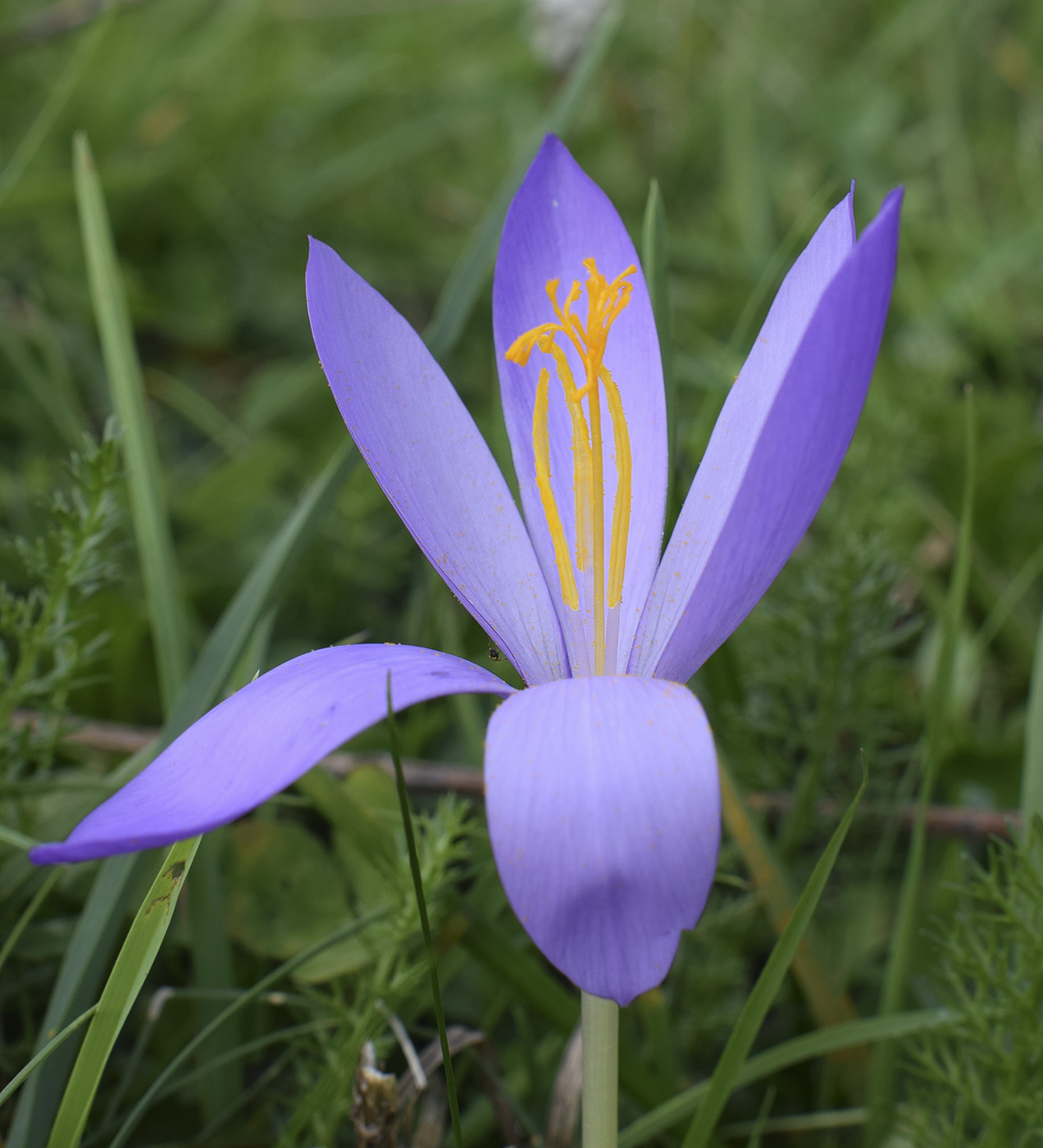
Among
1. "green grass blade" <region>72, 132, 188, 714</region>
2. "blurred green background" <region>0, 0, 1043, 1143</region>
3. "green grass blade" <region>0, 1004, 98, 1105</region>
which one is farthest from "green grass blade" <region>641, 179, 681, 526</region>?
"green grass blade" <region>0, 1004, 98, 1105</region>

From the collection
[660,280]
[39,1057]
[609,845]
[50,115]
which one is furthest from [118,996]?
[50,115]

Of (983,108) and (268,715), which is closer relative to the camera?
(268,715)

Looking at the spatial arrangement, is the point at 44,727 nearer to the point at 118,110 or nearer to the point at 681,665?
the point at 681,665

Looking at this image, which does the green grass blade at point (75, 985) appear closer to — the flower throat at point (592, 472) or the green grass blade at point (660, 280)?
the flower throat at point (592, 472)

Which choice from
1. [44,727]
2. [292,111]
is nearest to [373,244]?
[292,111]

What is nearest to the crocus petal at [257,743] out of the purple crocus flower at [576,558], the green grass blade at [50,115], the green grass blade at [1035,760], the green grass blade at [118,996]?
the purple crocus flower at [576,558]

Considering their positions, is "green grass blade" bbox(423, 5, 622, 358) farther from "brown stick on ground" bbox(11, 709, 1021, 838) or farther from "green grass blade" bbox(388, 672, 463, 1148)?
"green grass blade" bbox(388, 672, 463, 1148)
